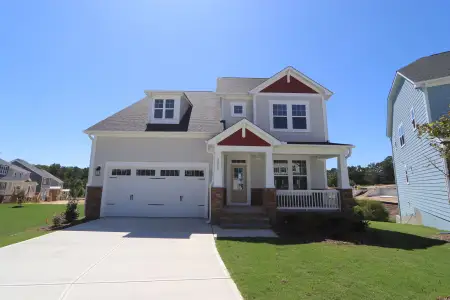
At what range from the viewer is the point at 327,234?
9.82 meters

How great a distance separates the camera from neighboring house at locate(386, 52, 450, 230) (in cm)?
1210

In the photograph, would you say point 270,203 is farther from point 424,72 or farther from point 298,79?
point 424,72

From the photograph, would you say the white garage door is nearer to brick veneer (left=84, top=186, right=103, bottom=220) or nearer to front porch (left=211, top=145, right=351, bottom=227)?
brick veneer (left=84, top=186, right=103, bottom=220)

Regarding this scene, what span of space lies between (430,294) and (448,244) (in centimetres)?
563

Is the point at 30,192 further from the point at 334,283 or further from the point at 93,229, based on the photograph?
the point at 334,283

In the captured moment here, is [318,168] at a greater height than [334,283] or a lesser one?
greater

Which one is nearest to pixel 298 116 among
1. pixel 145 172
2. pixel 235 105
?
pixel 235 105

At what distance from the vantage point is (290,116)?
48.5ft

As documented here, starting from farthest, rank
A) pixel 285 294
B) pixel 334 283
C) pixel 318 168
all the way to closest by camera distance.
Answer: pixel 318 168
pixel 334 283
pixel 285 294

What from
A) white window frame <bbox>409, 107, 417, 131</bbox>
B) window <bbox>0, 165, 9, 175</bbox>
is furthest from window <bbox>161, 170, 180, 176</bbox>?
window <bbox>0, 165, 9, 175</bbox>

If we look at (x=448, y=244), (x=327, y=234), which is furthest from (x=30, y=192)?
(x=448, y=244)

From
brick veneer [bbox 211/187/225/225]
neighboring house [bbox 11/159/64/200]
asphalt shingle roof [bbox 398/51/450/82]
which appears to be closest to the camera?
brick veneer [bbox 211/187/225/225]

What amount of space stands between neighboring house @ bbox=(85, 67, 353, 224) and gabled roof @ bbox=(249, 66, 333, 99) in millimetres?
56

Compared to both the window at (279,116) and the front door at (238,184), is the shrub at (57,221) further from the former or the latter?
the window at (279,116)
